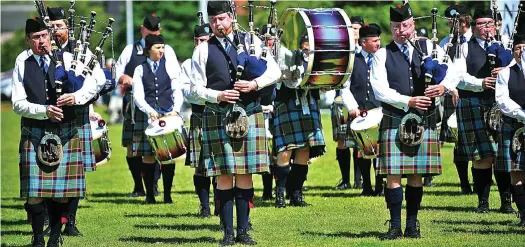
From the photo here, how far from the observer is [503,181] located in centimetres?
977

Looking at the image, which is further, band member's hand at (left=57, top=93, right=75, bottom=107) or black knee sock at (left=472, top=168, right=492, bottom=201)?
black knee sock at (left=472, top=168, right=492, bottom=201)

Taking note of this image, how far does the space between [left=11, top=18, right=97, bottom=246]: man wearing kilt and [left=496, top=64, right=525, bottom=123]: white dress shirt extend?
291 centimetres

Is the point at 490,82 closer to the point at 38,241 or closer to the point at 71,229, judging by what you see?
the point at 71,229

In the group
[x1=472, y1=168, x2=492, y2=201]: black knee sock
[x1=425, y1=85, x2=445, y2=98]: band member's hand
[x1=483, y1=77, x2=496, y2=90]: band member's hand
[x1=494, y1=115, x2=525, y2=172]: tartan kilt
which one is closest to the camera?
[x1=425, y1=85, x2=445, y2=98]: band member's hand

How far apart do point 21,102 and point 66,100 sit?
0.99 ft

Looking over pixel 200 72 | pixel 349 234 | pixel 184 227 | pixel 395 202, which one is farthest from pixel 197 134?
pixel 395 202

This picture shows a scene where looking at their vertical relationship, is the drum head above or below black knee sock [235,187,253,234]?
above

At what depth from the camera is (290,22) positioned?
9.12m

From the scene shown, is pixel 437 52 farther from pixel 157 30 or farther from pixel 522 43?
pixel 157 30

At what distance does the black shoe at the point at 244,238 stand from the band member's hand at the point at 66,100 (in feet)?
4.85

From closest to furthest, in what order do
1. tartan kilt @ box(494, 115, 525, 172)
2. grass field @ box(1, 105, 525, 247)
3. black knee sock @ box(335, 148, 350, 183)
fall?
grass field @ box(1, 105, 525, 247)
tartan kilt @ box(494, 115, 525, 172)
black knee sock @ box(335, 148, 350, 183)

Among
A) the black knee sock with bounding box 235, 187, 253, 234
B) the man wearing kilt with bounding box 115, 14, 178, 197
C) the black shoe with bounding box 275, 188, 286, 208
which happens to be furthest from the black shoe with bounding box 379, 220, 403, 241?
the man wearing kilt with bounding box 115, 14, 178, 197

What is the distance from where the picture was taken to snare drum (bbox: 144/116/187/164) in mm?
10477

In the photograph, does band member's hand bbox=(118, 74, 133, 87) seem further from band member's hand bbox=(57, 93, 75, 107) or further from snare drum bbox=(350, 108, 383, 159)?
band member's hand bbox=(57, 93, 75, 107)
